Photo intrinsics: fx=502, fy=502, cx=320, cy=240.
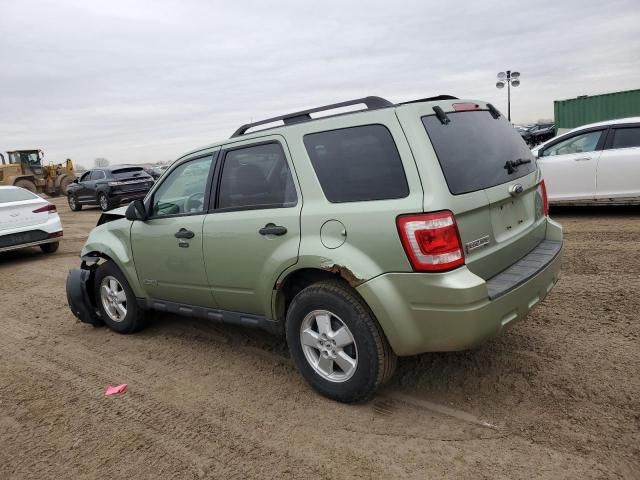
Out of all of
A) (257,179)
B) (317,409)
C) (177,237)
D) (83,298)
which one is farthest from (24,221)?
(317,409)

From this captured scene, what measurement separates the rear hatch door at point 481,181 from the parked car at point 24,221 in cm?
858

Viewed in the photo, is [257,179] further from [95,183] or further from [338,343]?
[95,183]

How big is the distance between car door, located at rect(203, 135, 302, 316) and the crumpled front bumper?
2011mm

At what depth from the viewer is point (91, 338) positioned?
4961mm

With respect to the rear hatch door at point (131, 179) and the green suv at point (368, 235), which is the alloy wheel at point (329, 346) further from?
the rear hatch door at point (131, 179)

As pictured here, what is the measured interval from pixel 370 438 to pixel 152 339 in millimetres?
2692

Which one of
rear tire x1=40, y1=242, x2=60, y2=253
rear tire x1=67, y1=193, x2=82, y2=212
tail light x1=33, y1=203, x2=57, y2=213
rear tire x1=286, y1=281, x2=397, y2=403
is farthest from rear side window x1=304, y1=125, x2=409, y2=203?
rear tire x1=67, y1=193, x2=82, y2=212

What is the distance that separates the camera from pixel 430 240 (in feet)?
8.89

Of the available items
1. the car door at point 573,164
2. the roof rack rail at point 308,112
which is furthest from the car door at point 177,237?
the car door at point 573,164

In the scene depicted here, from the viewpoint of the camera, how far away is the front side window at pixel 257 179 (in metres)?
3.42

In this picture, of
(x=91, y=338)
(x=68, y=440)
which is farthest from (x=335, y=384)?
(x=91, y=338)

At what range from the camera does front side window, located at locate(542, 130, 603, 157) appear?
8250 mm

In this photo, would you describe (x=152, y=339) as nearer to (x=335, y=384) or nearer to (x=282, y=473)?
(x=335, y=384)

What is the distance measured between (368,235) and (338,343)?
733mm
